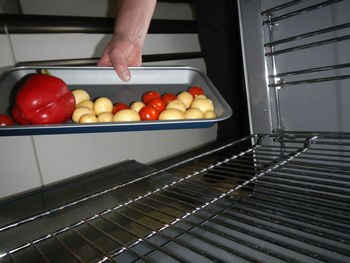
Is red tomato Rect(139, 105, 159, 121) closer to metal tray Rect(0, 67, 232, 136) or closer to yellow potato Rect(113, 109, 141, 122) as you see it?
yellow potato Rect(113, 109, 141, 122)

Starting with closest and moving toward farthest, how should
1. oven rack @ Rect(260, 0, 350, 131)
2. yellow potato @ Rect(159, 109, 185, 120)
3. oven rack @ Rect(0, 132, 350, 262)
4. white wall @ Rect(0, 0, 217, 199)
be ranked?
oven rack @ Rect(0, 132, 350, 262) → oven rack @ Rect(260, 0, 350, 131) → yellow potato @ Rect(159, 109, 185, 120) → white wall @ Rect(0, 0, 217, 199)

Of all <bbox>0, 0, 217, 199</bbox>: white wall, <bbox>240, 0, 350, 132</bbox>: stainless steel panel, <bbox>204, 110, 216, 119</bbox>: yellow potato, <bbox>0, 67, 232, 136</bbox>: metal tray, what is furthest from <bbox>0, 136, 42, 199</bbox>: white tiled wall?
<bbox>240, 0, 350, 132</bbox>: stainless steel panel

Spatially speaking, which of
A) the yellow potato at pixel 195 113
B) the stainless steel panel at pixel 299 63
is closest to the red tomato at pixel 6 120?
the yellow potato at pixel 195 113

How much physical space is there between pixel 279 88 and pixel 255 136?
0.15 m

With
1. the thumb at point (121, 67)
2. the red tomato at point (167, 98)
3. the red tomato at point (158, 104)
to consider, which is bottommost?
the red tomato at point (158, 104)

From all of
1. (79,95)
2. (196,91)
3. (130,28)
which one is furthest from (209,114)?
(130,28)

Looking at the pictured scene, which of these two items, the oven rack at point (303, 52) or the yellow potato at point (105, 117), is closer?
the oven rack at point (303, 52)

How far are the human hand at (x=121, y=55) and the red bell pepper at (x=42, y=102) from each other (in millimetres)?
185

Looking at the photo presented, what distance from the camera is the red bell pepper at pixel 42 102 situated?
699 millimetres

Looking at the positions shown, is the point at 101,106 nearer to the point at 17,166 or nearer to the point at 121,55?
the point at 121,55

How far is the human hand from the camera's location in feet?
2.79

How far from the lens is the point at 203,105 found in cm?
79

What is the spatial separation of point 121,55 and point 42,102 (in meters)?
0.29

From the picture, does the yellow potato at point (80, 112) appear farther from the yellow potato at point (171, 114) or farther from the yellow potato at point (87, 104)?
the yellow potato at point (171, 114)
